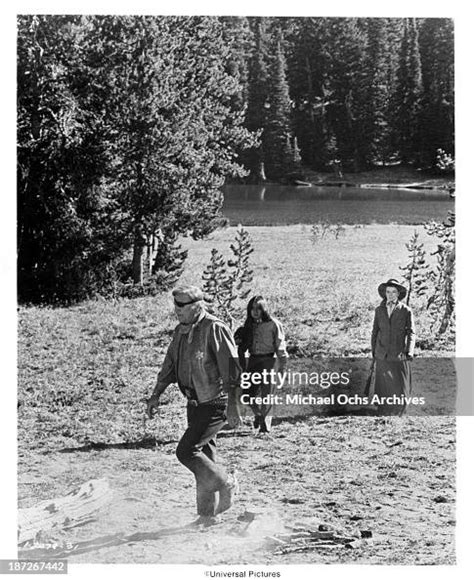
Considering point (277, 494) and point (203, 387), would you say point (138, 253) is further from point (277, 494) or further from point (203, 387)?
point (277, 494)

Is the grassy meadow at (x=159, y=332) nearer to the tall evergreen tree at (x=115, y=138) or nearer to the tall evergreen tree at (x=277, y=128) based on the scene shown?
the tall evergreen tree at (x=115, y=138)

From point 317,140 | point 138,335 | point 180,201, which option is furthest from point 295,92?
point 138,335

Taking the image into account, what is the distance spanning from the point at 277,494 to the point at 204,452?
571 millimetres

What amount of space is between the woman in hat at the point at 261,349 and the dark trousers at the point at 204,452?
0.29 meters

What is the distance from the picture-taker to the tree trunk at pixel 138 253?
25.4 ft

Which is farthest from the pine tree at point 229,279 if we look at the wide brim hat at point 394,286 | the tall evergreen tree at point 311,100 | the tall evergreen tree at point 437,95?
the tall evergreen tree at point 437,95

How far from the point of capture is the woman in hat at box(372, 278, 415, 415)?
7582mm

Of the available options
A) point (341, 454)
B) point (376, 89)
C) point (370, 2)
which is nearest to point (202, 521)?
point (341, 454)

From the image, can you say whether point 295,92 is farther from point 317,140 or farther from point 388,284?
point 388,284

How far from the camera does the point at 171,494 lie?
7.45 meters

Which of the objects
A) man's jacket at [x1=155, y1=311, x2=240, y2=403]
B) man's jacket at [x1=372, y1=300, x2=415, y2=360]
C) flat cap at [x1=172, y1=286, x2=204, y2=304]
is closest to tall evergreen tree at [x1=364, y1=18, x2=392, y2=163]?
man's jacket at [x1=372, y1=300, x2=415, y2=360]

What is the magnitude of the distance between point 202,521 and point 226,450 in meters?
0.50
